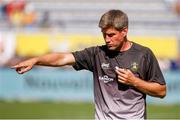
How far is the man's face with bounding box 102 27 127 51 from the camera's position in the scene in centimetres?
639

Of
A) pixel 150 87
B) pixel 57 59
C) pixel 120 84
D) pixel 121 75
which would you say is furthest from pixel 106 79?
pixel 57 59

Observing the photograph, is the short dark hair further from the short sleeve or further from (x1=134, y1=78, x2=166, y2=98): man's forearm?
(x1=134, y1=78, x2=166, y2=98): man's forearm

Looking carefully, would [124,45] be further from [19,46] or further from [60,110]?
[19,46]

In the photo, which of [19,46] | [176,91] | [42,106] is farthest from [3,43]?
[176,91]

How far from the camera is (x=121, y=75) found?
6406 mm

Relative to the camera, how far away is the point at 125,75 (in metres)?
6.38

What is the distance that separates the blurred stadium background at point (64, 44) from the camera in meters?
21.4

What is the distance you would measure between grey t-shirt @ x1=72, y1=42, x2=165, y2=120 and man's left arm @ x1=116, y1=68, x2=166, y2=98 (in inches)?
2.7

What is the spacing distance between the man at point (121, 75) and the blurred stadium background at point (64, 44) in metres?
11.2

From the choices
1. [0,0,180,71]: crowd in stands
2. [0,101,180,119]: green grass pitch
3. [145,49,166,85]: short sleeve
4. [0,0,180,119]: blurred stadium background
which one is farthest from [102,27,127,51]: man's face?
[0,0,180,71]: crowd in stands

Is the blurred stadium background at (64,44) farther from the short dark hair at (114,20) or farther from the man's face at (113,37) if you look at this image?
the short dark hair at (114,20)

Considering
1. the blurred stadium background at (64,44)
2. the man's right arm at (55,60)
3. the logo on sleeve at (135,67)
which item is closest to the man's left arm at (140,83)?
the logo on sleeve at (135,67)

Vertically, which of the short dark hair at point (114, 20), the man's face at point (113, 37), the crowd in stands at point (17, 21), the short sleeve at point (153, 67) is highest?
the short dark hair at point (114, 20)

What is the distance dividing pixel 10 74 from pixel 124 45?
17134mm
